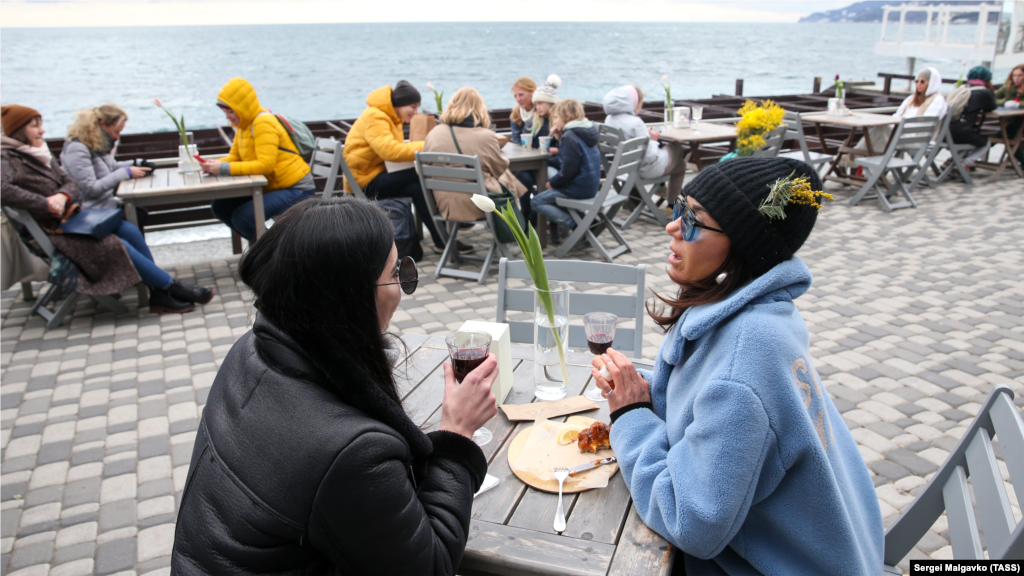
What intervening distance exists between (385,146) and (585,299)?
12.3ft

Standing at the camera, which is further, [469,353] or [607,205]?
[607,205]

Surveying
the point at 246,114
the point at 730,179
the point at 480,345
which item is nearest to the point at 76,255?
the point at 246,114

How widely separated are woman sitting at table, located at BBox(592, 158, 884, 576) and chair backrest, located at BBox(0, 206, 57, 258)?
463cm

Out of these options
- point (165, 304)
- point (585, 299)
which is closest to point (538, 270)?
point (585, 299)

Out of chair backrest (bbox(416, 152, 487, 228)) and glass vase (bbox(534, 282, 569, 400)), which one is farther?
chair backrest (bbox(416, 152, 487, 228))

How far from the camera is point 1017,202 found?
773 centimetres

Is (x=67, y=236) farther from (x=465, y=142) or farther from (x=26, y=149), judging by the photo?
(x=465, y=142)

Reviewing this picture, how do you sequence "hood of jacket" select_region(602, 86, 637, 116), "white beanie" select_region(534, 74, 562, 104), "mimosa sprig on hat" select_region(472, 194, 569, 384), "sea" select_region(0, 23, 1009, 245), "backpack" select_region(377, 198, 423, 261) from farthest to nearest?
"sea" select_region(0, 23, 1009, 245)
"hood of jacket" select_region(602, 86, 637, 116)
"white beanie" select_region(534, 74, 562, 104)
"backpack" select_region(377, 198, 423, 261)
"mimosa sprig on hat" select_region(472, 194, 569, 384)

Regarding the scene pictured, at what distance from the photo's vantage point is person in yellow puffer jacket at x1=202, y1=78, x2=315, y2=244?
550cm

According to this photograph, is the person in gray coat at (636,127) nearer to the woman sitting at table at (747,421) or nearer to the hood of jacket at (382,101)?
the hood of jacket at (382,101)

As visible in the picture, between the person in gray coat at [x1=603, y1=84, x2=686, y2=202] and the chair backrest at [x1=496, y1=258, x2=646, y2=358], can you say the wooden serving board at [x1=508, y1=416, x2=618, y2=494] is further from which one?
the person in gray coat at [x1=603, y1=84, x2=686, y2=202]

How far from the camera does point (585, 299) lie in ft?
8.82

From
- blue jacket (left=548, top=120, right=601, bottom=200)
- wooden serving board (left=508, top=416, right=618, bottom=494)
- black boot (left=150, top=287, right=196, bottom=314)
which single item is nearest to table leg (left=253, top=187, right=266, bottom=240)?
black boot (left=150, top=287, right=196, bottom=314)

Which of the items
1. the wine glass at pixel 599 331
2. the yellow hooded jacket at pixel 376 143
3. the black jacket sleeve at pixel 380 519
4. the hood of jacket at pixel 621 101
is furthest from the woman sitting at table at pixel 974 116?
the black jacket sleeve at pixel 380 519
